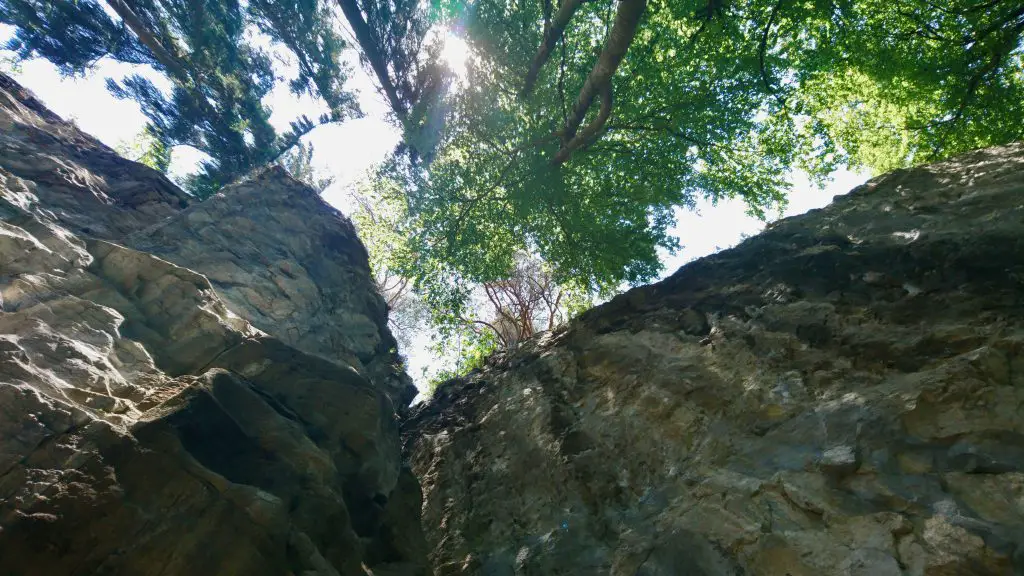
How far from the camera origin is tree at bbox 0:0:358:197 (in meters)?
11.7

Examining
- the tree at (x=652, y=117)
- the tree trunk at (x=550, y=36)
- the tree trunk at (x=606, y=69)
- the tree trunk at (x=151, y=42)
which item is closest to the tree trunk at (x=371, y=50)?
the tree at (x=652, y=117)

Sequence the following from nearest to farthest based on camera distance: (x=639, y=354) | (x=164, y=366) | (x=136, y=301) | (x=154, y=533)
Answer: (x=154, y=533) → (x=164, y=366) → (x=136, y=301) → (x=639, y=354)

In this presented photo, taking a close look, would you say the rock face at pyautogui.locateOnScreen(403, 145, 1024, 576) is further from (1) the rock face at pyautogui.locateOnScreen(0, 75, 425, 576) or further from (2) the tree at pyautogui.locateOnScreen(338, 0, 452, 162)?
(2) the tree at pyautogui.locateOnScreen(338, 0, 452, 162)

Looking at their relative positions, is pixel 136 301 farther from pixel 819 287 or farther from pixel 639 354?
pixel 819 287

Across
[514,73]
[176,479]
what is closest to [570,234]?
[514,73]

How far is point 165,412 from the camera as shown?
380cm

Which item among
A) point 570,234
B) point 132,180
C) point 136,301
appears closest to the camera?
point 136,301

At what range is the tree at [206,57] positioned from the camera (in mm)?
11680

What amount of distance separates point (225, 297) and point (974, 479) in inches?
326

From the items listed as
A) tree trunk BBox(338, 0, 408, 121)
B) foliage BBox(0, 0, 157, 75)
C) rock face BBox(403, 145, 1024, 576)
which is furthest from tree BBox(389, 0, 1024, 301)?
foliage BBox(0, 0, 157, 75)

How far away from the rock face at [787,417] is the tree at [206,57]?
8.66 meters

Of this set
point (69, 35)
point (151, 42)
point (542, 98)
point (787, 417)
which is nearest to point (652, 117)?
point (542, 98)

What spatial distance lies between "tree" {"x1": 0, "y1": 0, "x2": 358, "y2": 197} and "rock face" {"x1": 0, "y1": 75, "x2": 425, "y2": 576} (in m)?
3.66

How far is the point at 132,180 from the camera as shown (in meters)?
9.75
